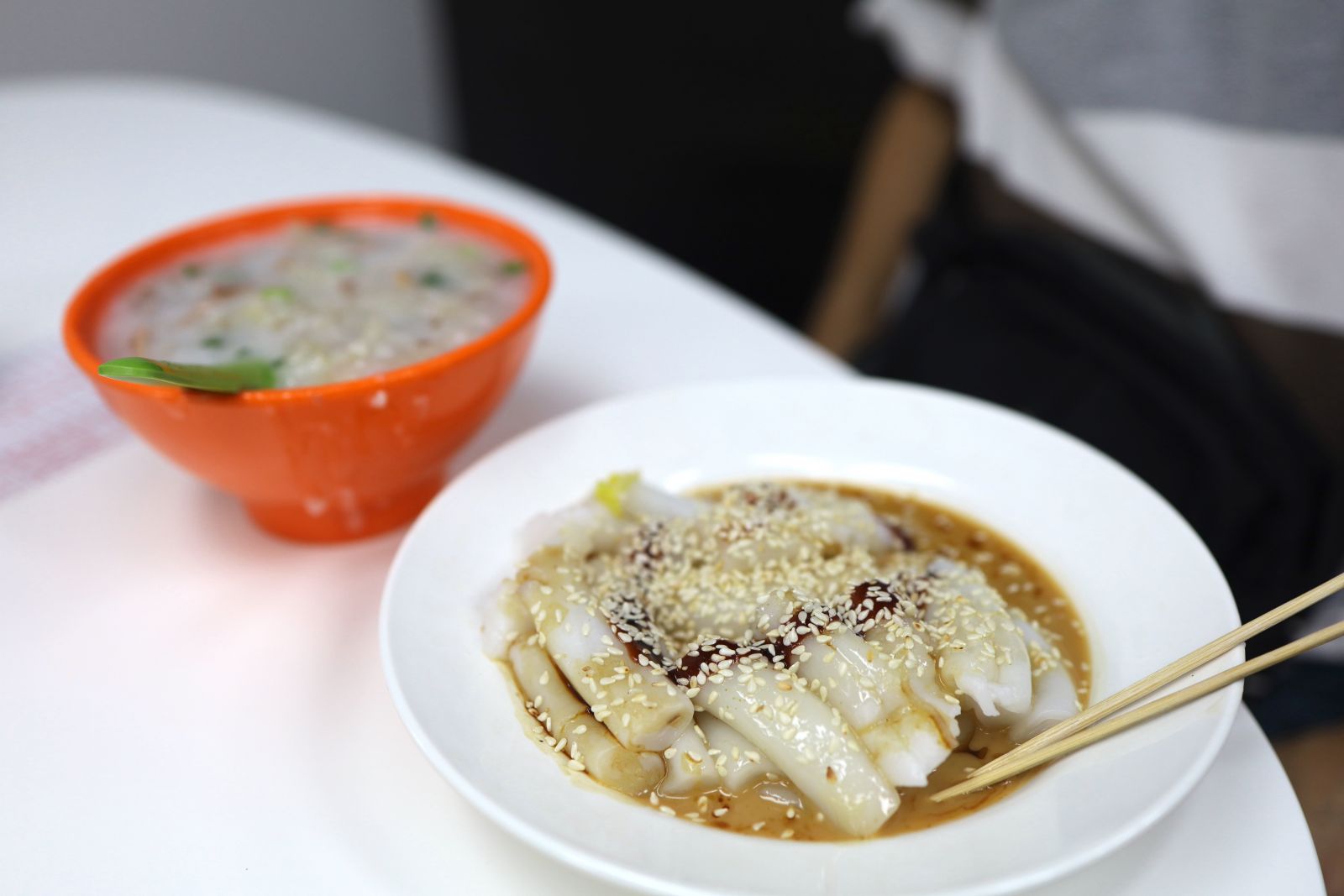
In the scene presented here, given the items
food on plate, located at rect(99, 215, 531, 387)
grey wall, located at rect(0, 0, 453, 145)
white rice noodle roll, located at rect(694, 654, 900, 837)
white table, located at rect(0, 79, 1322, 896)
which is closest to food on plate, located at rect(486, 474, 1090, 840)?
white rice noodle roll, located at rect(694, 654, 900, 837)

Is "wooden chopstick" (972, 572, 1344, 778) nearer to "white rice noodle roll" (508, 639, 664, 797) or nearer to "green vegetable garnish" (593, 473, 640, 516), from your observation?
"white rice noodle roll" (508, 639, 664, 797)

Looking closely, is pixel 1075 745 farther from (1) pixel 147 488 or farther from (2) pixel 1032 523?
(1) pixel 147 488

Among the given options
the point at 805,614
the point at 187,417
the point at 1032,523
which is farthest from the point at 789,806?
the point at 187,417

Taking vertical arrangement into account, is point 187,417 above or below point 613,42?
above

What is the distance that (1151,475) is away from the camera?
1733 millimetres

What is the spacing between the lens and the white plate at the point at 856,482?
0.78 meters

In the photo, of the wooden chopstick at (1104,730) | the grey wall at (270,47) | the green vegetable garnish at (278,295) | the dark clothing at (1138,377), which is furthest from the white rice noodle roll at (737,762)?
the grey wall at (270,47)

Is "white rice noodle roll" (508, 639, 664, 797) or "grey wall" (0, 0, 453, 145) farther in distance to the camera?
"grey wall" (0, 0, 453, 145)

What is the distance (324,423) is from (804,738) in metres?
0.54

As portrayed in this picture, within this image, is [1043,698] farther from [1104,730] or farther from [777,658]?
[777,658]

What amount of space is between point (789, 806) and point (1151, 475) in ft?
3.66

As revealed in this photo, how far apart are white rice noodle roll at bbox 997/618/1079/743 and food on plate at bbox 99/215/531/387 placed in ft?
2.20

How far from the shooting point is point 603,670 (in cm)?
93

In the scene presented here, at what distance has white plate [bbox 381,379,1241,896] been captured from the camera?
777 mm
